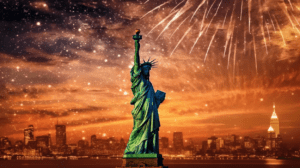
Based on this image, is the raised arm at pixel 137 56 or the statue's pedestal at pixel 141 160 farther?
the raised arm at pixel 137 56

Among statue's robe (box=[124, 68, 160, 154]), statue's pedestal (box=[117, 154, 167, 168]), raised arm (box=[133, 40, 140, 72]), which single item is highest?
raised arm (box=[133, 40, 140, 72])

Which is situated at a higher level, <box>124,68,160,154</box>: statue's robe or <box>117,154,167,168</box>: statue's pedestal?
<box>124,68,160,154</box>: statue's robe

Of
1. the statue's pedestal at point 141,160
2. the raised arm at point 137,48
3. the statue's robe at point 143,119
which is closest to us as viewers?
the statue's pedestal at point 141,160

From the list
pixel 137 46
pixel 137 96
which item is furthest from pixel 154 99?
pixel 137 46

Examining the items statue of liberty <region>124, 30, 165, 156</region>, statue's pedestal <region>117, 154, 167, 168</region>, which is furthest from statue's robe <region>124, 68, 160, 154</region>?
statue's pedestal <region>117, 154, 167, 168</region>

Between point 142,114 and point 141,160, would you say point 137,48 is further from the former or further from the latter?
point 141,160

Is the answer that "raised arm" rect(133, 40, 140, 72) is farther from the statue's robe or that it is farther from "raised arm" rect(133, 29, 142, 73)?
the statue's robe

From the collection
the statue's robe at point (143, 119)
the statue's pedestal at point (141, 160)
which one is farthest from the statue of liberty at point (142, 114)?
the statue's pedestal at point (141, 160)

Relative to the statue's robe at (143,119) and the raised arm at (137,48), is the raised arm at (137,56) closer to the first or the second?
the raised arm at (137,48)
